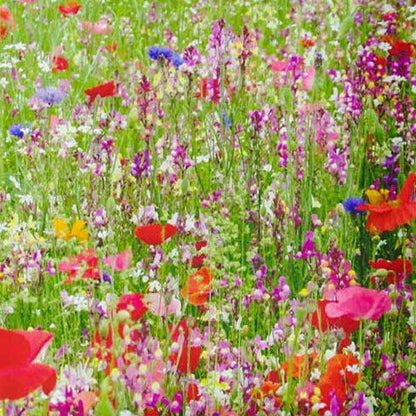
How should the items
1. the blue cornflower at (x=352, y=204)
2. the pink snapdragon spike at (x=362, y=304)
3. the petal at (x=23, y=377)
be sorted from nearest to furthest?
the petal at (x=23, y=377) < the pink snapdragon spike at (x=362, y=304) < the blue cornflower at (x=352, y=204)

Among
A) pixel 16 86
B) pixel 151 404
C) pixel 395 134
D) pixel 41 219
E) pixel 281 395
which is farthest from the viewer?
pixel 16 86

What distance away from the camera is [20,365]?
118cm

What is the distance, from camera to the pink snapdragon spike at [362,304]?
1513 mm

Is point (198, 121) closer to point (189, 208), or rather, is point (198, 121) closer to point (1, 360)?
point (189, 208)

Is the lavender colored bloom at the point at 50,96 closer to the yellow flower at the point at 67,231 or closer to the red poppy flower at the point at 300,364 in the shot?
the yellow flower at the point at 67,231

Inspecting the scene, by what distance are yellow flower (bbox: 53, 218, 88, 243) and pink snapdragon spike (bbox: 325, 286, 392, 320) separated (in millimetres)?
847

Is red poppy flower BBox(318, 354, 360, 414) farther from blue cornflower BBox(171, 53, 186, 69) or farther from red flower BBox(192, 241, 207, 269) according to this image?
blue cornflower BBox(171, 53, 186, 69)

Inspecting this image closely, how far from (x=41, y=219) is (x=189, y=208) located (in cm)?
48

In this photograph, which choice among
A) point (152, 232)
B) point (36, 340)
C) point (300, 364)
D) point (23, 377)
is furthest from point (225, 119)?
point (23, 377)

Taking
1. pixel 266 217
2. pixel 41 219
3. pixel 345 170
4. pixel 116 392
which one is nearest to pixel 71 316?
pixel 41 219

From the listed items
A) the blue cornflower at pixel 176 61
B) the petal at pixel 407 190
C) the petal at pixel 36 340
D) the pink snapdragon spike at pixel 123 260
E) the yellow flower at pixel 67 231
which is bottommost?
the yellow flower at pixel 67 231

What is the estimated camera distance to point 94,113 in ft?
10.8

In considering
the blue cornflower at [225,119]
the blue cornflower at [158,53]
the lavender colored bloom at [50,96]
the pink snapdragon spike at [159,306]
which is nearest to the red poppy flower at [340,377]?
the pink snapdragon spike at [159,306]

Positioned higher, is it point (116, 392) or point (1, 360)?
point (1, 360)
